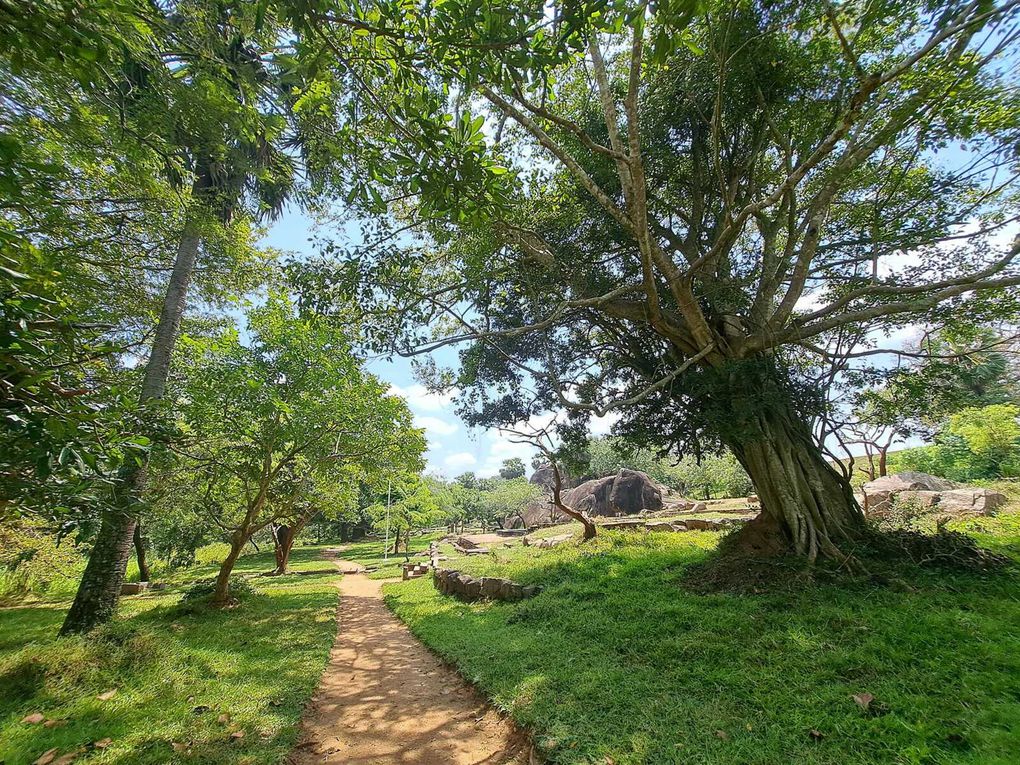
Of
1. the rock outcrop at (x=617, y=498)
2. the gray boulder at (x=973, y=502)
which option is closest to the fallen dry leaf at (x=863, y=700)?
the gray boulder at (x=973, y=502)

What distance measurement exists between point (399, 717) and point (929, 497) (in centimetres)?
1424

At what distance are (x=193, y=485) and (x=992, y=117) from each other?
1543 centimetres

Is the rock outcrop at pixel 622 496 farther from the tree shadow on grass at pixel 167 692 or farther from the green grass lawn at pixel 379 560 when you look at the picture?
the tree shadow on grass at pixel 167 692

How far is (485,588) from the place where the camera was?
962 cm

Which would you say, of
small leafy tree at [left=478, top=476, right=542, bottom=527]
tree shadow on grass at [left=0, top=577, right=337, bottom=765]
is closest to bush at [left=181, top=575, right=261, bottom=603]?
tree shadow on grass at [left=0, top=577, right=337, bottom=765]

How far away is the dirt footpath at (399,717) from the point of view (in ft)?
12.6

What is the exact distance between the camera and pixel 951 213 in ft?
21.5

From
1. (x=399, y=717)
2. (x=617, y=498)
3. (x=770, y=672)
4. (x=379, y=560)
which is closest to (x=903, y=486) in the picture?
(x=770, y=672)

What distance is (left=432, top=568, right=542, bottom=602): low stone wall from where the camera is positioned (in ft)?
29.3

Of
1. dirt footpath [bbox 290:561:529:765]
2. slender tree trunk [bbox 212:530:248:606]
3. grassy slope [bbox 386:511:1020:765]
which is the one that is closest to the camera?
grassy slope [bbox 386:511:1020:765]

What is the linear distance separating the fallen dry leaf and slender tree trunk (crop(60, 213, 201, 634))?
27.3 feet

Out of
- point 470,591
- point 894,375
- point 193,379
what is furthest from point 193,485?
point 894,375

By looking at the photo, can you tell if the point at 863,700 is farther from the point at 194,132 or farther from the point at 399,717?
the point at 194,132

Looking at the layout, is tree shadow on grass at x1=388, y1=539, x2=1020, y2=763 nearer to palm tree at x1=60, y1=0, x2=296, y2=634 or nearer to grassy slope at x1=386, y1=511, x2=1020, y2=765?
grassy slope at x1=386, y1=511, x2=1020, y2=765
